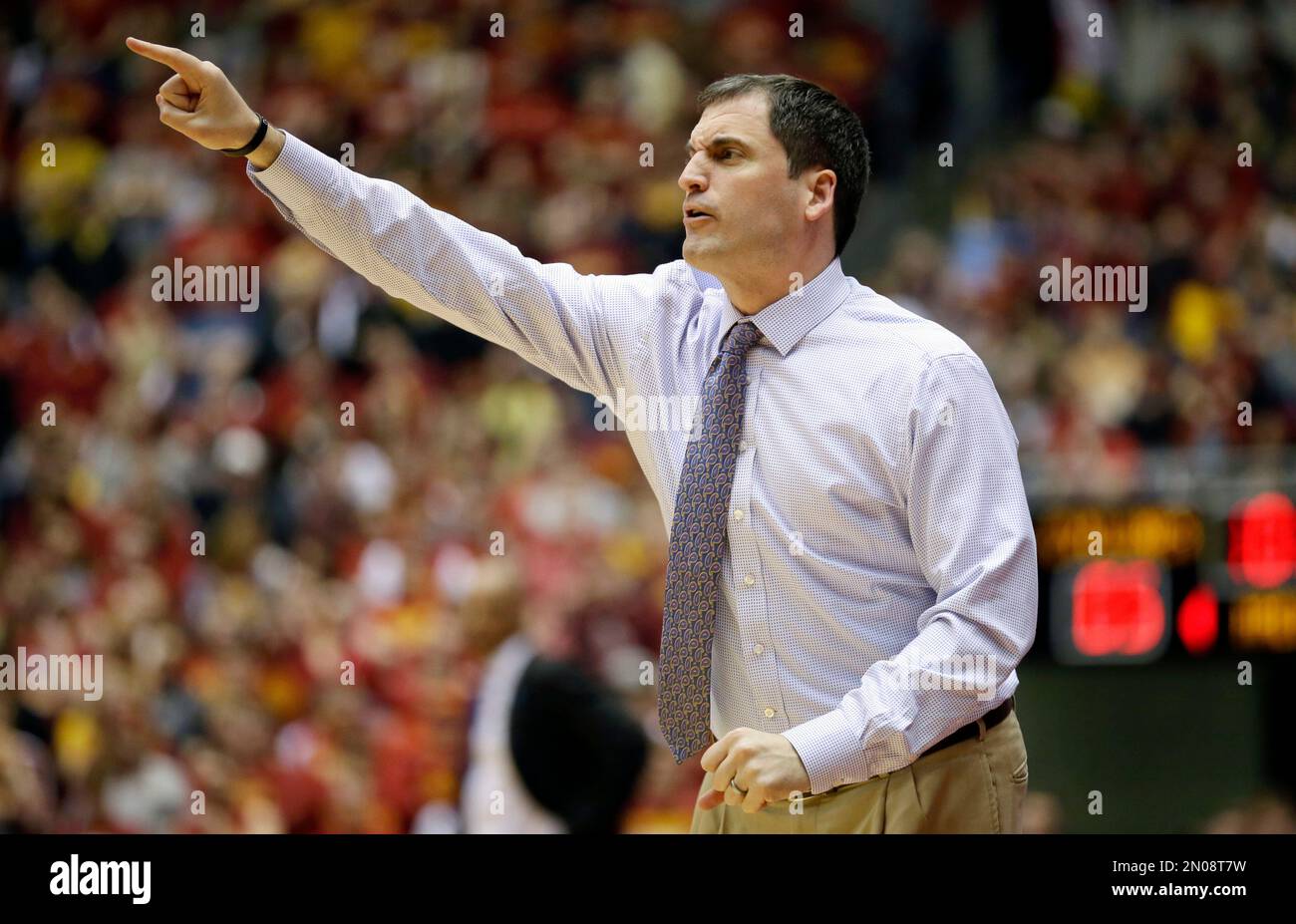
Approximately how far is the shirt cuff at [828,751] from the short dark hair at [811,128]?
65 centimetres

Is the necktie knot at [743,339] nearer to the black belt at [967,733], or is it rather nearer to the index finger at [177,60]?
the black belt at [967,733]

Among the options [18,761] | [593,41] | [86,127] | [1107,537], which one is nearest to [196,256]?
[86,127]

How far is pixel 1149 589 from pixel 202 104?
3.13m

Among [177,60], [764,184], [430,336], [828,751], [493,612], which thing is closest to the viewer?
[828,751]

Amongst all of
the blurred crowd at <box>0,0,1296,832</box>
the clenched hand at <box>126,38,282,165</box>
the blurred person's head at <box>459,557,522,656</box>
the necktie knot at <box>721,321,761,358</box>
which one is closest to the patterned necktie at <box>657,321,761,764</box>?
the necktie knot at <box>721,321,761,358</box>

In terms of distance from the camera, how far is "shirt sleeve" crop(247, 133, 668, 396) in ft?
6.88

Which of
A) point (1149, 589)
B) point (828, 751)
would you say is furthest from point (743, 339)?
point (1149, 589)

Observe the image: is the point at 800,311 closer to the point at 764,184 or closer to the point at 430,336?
the point at 764,184

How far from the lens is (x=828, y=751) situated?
1881 millimetres

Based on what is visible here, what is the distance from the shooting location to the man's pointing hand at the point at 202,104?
79.4 inches

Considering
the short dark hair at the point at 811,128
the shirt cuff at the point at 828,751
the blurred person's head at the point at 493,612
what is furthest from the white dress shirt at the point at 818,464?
the blurred person's head at the point at 493,612

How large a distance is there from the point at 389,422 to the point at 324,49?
2260 mm

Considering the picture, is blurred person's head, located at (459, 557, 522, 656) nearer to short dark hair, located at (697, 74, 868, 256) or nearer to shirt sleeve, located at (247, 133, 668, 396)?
shirt sleeve, located at (247, 133, 668, 396)

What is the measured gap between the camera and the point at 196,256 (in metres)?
7.09
